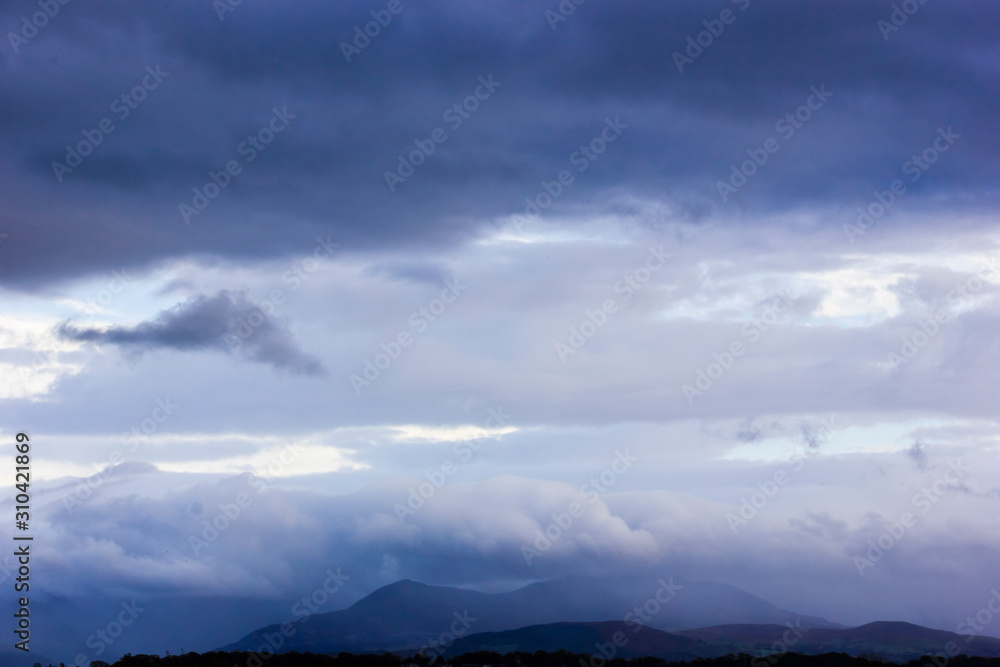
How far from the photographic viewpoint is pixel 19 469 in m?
70.9

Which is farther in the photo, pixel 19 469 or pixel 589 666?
pixel 589 666

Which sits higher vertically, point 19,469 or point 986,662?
point 19,469

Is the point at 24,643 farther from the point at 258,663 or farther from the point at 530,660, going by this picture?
the point at 530,660

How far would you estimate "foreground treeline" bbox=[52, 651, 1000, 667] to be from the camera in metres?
80.8

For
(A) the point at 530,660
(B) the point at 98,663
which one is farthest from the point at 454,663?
(B) the point at 98,663

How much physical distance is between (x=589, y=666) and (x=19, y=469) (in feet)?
161

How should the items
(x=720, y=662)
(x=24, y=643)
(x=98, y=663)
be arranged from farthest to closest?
(x=720, y=662) < (x=98, y=663) < (x=24, y=643)

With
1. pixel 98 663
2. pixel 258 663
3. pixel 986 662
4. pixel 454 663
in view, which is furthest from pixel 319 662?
pixel 986 662

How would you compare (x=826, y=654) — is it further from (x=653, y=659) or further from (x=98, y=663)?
(x=98, y=663)

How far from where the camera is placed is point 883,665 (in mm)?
79000

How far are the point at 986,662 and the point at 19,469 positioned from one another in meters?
82.2

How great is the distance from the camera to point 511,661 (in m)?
81.1

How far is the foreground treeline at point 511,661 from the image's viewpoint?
80.8 meters

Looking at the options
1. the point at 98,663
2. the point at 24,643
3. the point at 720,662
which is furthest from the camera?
the point at 720,662
